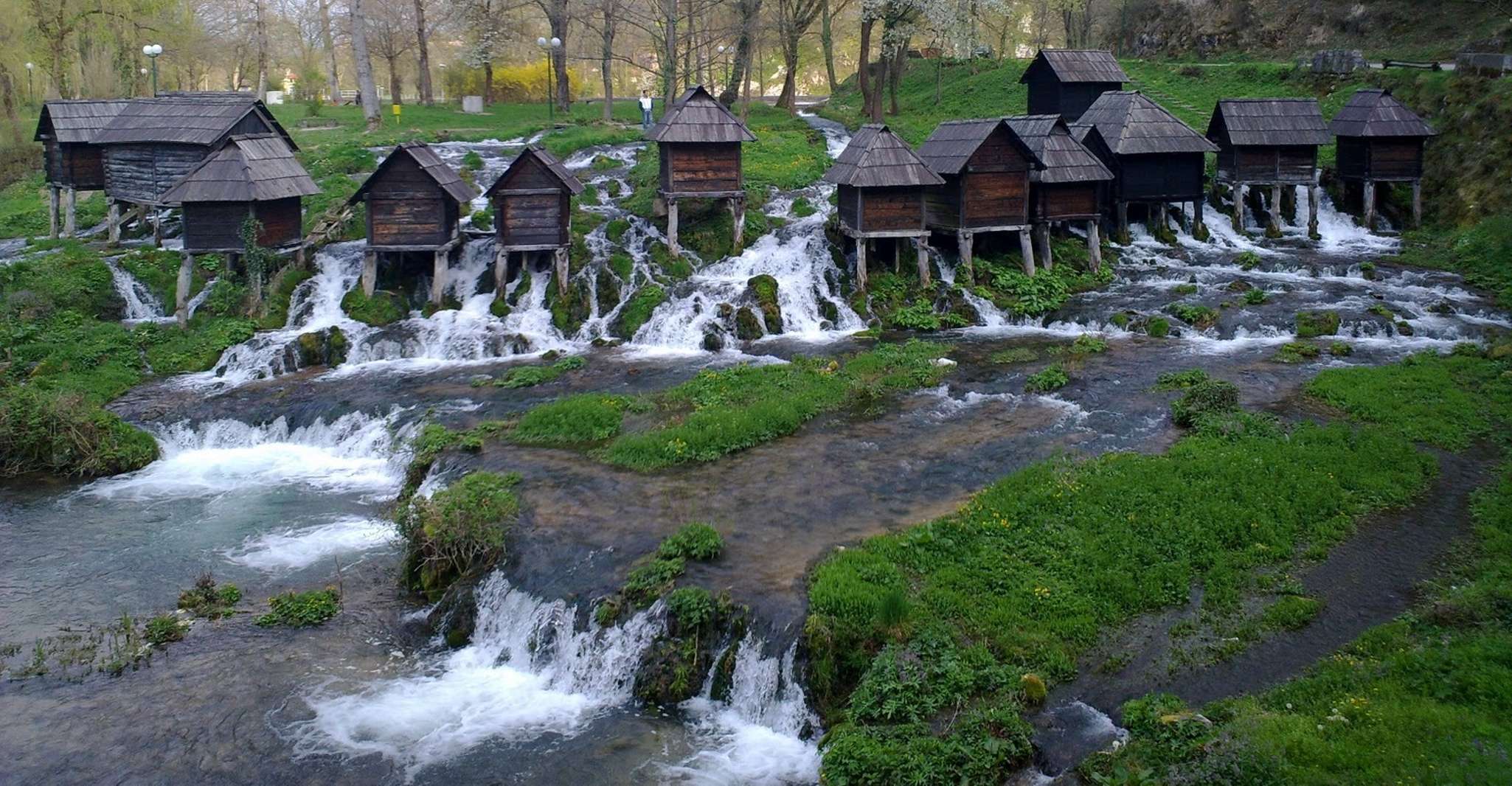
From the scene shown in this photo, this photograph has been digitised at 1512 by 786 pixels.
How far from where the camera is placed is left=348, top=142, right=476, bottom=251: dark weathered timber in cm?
2941

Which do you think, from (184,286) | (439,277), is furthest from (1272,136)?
(184,286)

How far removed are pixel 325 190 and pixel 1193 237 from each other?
27031 mm

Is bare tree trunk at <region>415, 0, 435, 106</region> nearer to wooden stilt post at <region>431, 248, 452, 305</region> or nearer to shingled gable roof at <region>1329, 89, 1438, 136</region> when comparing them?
wooden stilt post at <region>431, 248, 452, 305</region>

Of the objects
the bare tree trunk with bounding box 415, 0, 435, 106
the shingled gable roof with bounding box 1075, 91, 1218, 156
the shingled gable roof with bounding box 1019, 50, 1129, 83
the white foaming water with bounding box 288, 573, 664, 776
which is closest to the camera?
the white foaming water with bounding box 288, 573, 664, 776

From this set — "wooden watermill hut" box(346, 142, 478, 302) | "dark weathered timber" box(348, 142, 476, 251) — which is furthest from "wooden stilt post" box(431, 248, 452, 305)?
"dark weathered timber" box(348, 142, 476, 251)

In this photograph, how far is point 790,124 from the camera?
153 feet

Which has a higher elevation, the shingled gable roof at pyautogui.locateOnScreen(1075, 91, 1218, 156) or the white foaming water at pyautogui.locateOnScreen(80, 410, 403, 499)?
the shingled gable roof at pyautogui.locateOnScreen(1075, 91, 1218, 156)

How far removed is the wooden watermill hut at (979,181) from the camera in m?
30.7

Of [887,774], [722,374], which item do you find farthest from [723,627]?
[722,374]

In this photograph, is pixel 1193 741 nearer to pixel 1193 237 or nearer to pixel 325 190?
pixel 1193 237

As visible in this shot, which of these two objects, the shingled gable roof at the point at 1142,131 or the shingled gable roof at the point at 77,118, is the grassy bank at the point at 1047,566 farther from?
the shingled gable roof at the point at 77,118

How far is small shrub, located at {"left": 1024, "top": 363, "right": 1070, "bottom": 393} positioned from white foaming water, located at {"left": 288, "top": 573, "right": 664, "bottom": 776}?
11315 millimetres

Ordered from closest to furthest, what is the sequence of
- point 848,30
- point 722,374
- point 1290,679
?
1. point 1290,679
2. point 722,374
3. point 848,30

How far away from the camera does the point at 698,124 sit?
31.3 meters
